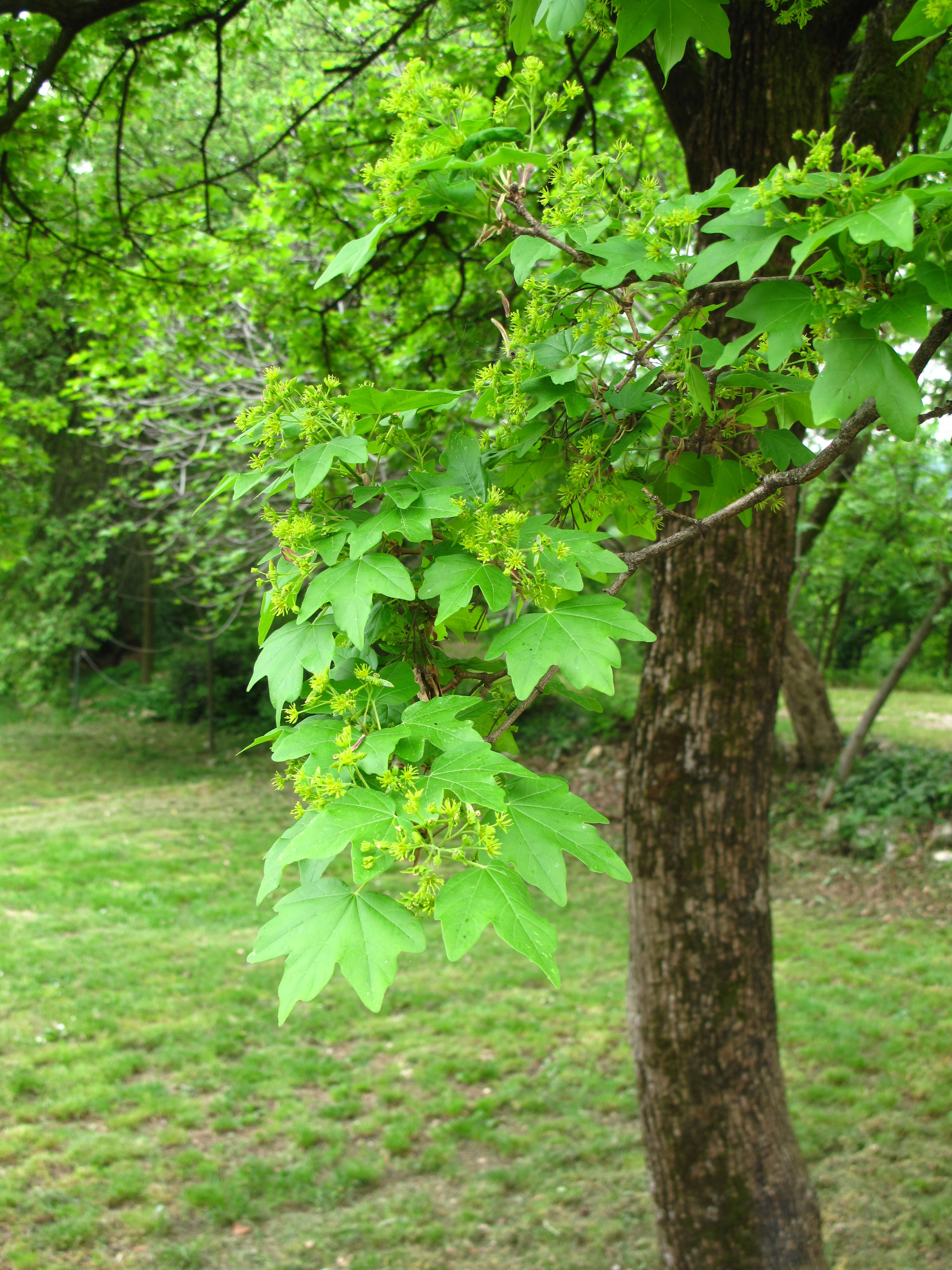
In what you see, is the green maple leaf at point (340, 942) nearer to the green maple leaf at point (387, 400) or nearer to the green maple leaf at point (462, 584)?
the green maple leaf at point (462, 584)

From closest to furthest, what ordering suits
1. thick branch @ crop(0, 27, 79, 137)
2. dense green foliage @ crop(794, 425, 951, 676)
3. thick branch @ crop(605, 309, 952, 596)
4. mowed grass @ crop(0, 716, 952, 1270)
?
thick branch @ crop(605, 309, 952, 596) → thick branch @ crop(0, 27, 79, 137) → mowed grass @ crop(0, 716, 952, 1270) → dense green foliage @ crop(794, 425, 951, 676)

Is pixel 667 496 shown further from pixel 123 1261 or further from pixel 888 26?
pixel 123 1261

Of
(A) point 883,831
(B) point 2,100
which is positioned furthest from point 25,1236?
(A) point 883,831

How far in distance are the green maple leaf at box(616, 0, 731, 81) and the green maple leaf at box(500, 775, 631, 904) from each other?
116 cm

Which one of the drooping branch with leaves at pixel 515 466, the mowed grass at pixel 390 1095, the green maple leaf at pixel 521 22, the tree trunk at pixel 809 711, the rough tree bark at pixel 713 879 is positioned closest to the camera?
the drooping branch with leaves at pixel 515 466

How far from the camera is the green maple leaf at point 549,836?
1189mm

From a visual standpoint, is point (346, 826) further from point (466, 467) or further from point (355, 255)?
point (355, 255)

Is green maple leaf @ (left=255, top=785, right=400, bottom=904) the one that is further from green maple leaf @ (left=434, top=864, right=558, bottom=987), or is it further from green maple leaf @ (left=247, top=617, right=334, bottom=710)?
green maple leaf @ (left=247, top=617, right=334, bottom=710)

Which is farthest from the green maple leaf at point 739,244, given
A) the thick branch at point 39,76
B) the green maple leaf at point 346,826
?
the thick branch at point 39,76

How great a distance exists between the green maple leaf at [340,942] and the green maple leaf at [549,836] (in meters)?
0.16

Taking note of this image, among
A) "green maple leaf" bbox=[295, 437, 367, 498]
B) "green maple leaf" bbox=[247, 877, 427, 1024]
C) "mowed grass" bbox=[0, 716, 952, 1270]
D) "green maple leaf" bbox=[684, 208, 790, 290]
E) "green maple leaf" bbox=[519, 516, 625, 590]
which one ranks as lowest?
"mowed grass" bbox=[0, 716, 952, 1270]

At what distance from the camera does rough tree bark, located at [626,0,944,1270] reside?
326 centimetres

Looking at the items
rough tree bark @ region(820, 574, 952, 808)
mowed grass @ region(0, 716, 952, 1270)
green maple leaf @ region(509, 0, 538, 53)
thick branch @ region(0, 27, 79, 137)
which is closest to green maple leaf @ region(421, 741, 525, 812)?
green maple leaf @ region(509, 0, 538, 53)

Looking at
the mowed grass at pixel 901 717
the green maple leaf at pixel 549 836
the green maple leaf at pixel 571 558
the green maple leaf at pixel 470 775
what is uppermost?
the green maple leaf at pixel 571 558
